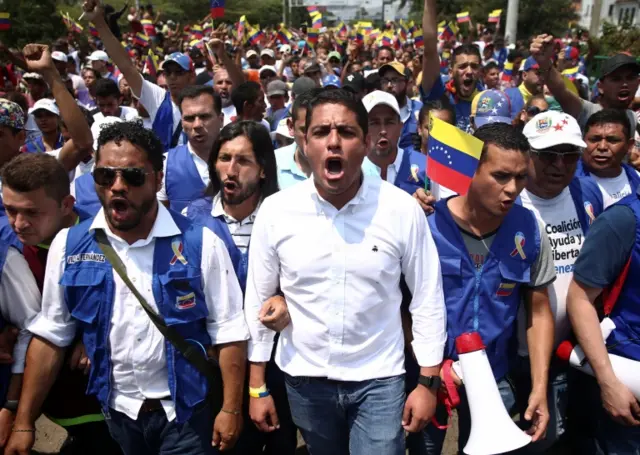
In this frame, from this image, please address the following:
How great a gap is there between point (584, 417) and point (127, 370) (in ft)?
8.89

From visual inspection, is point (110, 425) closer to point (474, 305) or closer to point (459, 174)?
point (474, 305)

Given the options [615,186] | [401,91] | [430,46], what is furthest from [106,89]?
[615,186]

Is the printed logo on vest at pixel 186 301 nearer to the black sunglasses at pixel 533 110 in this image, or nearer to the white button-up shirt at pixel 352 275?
the white button-up shirt at pixel 352 275

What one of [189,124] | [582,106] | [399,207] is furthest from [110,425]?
[582,106]

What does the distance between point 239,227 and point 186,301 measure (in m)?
0.72

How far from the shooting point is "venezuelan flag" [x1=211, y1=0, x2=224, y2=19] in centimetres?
670

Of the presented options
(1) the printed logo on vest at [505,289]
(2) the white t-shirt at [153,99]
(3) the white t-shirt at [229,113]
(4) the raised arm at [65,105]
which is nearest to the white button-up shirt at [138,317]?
(4) the raised arm at [65,105]

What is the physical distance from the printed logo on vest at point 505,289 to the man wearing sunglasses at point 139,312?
116cm

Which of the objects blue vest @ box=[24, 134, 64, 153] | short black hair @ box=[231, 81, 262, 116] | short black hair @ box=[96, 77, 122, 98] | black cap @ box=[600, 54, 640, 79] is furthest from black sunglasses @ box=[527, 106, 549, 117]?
blue vest @ box=[24, 134, 64, 153]

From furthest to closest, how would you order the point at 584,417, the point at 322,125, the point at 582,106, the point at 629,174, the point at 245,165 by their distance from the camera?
the point at 582,106
the point at 629,174
the point at 584,417
the point at 245,165
the point at 322,125

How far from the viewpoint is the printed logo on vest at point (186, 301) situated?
226cm

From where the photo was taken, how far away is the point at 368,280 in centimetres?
219

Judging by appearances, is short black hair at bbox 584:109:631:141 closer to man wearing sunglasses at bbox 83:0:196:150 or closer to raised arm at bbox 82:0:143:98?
man wearing sunglasses at bbox 83:0:196:150

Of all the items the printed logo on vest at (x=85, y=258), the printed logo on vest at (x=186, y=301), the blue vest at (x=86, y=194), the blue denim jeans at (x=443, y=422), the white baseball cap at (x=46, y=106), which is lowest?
the blue denim jeans at (x=443, y=422)
